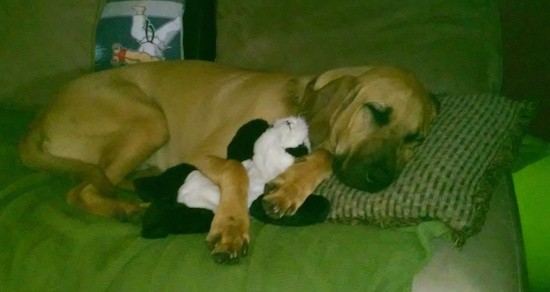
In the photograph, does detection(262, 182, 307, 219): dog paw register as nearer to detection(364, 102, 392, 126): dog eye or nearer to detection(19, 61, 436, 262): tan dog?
detection(19, 61, 436, 262): tan dog

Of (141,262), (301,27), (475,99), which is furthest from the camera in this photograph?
(301,27)

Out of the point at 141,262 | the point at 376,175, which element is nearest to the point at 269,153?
the point at 376,175

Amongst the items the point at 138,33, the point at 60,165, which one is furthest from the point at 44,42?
the point at 60,165

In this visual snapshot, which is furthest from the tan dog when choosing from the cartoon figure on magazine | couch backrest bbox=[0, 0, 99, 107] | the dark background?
the dark background

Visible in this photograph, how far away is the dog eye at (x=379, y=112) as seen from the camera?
6.84 ft

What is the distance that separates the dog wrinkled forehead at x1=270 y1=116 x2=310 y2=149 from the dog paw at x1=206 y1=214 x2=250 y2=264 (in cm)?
31

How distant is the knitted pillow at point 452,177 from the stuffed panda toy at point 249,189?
130 millimetres

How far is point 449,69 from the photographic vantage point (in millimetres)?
2496

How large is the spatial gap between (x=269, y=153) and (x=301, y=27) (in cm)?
91

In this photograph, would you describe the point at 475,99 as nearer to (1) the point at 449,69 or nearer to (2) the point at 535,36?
(1) the point at 449,69

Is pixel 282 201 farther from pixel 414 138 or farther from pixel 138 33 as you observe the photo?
pixel 138 33

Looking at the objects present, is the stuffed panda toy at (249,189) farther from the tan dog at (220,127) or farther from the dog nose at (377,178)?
the dog nose at (377,178)

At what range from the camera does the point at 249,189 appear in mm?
2016

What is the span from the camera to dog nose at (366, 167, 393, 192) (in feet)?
6.23
